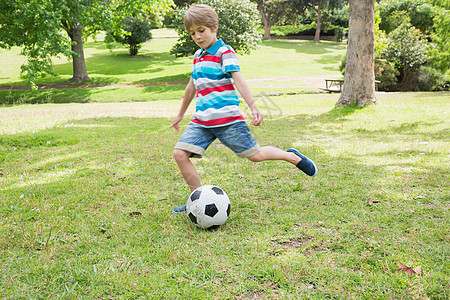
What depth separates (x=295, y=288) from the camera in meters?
2.53

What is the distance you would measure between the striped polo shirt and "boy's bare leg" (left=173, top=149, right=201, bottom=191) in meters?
0.37

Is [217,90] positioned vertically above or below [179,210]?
above

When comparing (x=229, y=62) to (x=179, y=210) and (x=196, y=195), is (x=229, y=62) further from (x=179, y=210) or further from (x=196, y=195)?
(x=179, y=210)

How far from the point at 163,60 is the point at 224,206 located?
30.0 m

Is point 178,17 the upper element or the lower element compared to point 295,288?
upper

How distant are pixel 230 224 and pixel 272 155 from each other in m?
0.86

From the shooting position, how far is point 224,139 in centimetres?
374

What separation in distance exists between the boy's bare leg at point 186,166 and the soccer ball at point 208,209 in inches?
11.7

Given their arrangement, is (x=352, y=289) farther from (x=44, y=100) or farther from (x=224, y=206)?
(x=44, y=100)

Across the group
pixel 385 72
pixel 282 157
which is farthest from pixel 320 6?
pixel 282 157

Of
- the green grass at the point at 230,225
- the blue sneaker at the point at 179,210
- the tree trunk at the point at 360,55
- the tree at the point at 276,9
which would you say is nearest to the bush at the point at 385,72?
the tree trunk at the point at 360,55

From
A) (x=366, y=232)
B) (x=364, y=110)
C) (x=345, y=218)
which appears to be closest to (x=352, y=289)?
(x=366, y=232)

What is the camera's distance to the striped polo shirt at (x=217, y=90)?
364cm

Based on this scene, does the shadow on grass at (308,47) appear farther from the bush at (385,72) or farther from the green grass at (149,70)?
the bush at (385,72)
